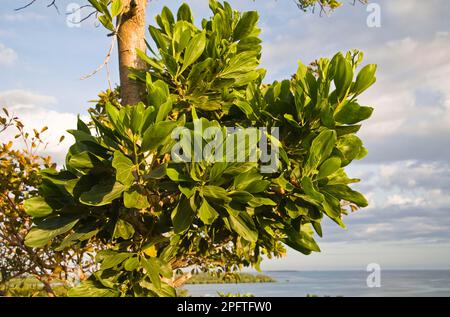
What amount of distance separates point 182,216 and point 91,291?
791 millimetres

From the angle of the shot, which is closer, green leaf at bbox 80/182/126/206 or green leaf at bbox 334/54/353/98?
green leaf at bbox 80/182/126/206

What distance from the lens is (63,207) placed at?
3025mm

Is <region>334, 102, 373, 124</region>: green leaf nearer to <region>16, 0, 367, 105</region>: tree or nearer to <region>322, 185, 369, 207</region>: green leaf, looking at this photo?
<region>322, 185, 369, 207</region>: green leaf

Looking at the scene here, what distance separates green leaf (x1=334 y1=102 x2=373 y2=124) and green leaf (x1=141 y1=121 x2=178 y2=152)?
1.03 metres

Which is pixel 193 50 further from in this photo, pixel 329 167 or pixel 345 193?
pixel 345 193

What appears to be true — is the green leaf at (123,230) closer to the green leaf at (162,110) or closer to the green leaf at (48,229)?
the green leaf at (48,229)

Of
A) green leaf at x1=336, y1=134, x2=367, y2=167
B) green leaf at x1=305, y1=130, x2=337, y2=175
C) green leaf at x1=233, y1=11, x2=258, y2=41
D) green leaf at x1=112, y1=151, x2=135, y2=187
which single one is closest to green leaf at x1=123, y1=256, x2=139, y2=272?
green leaf at x1=112, y1=151, x2=135, y2=187

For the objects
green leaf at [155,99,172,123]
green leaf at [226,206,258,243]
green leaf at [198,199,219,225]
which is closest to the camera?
green leaf at [198,199,219,225]

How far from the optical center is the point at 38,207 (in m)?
3.01

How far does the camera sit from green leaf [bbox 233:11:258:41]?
3.68 meters
